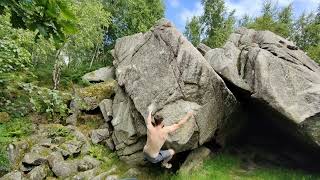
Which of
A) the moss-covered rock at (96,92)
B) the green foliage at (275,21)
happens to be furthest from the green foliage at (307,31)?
the moss-covered rock at (96,92)

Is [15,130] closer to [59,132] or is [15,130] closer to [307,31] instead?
[59,132]

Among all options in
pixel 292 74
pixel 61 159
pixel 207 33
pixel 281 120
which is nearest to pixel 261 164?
pixel 281 120

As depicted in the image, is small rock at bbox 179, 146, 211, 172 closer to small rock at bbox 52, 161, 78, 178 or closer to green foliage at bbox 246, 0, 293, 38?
small rock at bbox 52, 161, 78, 178

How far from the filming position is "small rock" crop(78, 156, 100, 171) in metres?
18.9

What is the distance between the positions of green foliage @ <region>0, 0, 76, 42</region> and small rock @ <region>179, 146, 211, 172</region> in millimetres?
14816

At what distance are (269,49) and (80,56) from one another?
2993 cm

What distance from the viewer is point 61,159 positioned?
19.3 m

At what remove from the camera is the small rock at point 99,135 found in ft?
69.0

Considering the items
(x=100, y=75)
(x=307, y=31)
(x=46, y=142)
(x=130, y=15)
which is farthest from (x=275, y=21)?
(x=46, y=142)

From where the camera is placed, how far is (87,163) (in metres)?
19.2

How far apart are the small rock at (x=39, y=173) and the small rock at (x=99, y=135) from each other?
2.95 m

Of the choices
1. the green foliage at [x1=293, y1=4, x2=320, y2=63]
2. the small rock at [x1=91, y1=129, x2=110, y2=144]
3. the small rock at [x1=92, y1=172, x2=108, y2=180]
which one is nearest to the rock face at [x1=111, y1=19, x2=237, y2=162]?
the small rock at [x1=91, y1=129, x2=110, y2=144]

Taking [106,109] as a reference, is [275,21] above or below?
above

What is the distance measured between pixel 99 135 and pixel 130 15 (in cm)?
2643
